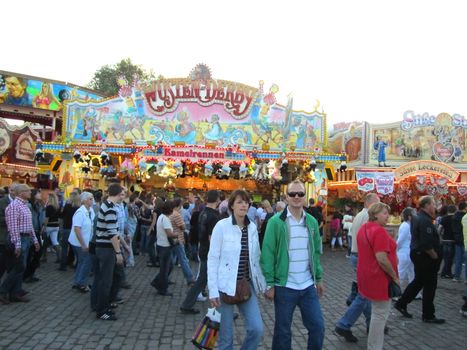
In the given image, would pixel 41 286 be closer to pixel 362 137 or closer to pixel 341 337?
pixel 341 337

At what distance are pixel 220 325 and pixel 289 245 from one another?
3.02 feet

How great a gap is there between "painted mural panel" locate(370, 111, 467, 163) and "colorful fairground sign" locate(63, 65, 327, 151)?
4.30 metres

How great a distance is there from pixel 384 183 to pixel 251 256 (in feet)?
42.1

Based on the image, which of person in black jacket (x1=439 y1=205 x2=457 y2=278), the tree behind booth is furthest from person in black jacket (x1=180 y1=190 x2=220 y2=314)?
the tree behind booth

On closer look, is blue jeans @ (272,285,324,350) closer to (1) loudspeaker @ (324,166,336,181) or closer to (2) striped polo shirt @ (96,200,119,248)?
(2) striped polo shirt @ (96,200,119,248)

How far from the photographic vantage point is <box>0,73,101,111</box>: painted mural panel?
1011 inches

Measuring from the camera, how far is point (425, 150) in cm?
2083

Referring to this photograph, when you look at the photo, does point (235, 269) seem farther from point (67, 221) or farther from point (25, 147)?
point (25, 147)

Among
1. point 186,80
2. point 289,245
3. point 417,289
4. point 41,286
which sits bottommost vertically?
point 41,286

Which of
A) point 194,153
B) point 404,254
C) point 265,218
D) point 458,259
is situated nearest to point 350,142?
point 194,153

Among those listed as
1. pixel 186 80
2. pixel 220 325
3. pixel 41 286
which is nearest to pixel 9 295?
pixel 41 286

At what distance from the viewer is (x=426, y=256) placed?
6168mm

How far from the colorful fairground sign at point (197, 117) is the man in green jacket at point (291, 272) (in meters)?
13.6

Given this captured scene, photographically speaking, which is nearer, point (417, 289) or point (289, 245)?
point (289, 245)
